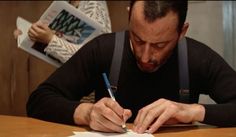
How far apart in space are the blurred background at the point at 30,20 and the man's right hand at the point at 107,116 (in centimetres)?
140

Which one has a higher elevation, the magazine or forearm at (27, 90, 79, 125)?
the magazine

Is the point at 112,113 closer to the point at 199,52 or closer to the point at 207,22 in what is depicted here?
the point at 199,52

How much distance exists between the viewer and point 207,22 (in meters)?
2.40

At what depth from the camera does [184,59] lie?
4.84 ft

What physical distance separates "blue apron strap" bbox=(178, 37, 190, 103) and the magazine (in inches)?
17.5

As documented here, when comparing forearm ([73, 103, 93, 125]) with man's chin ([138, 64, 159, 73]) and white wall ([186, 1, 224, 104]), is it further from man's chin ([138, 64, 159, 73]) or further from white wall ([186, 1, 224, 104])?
white wall ([186, 1, 224, 104])

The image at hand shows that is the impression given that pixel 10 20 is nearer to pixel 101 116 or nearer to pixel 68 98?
pixel 68 98

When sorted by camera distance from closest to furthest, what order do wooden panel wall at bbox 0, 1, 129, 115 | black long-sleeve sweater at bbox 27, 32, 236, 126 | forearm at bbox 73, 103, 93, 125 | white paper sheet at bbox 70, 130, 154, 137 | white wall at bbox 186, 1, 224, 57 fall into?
white paper sheet at bbox 70, 130, 154, 137 → forearm at bbox 73, 103, 93, 125 → black long-sleeve sweater at bbox 27, 32, 236, 126 → white wall at bbox 186, 1, 224, 57 → wooden panel wall at bbox 0, 1, 129, 115

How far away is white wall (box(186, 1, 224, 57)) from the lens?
238 cm

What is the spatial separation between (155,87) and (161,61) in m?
0.13

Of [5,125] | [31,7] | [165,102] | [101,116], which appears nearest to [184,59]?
[165,102]

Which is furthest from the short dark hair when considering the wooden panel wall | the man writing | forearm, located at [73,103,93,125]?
the wooden panel wall

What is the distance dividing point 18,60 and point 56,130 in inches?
60.2

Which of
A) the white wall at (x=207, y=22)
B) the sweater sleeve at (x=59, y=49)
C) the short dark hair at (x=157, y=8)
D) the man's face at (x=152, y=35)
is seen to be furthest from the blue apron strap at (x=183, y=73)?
the white wall at (x=207, y=22)
